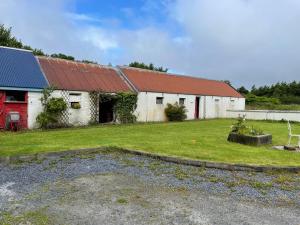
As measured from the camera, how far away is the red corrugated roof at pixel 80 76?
2092 cm

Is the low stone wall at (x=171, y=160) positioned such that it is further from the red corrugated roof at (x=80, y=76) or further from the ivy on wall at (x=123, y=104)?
the ivy on wall at (x=123, y=104)

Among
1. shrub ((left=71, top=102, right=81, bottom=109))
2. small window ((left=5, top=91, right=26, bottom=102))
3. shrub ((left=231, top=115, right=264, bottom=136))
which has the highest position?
small window ((left=5, top=91, right=26, bottom=102))

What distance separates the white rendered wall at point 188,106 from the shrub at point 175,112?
13.7 inches

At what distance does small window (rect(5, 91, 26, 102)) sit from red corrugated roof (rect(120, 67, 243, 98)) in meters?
9.44

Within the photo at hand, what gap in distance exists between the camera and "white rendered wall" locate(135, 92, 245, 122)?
84.4ft

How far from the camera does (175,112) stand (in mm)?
27719

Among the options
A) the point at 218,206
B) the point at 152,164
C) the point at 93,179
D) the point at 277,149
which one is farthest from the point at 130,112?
the point at 218,206

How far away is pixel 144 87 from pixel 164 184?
19.9 meters

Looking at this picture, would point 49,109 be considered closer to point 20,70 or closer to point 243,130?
point 20,70

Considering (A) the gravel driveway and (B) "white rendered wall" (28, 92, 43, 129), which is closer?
(A) the gravel driveway

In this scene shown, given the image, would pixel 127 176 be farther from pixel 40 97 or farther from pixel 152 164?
A: pixel 40 97

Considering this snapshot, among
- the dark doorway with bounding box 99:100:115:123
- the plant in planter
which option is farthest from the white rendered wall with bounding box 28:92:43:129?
the plant in planter

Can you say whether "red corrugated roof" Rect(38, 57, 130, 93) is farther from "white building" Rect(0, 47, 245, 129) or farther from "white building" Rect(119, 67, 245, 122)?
"white building" Rect(119, 67, 245, 122)

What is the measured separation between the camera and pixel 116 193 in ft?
19.8
